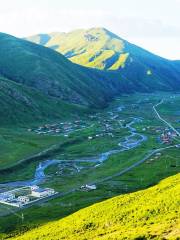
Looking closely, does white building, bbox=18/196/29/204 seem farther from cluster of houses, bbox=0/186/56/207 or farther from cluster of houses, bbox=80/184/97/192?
cluster of houses, bbox=80/184/97/192

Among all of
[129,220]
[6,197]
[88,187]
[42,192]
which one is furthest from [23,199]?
[129,220]

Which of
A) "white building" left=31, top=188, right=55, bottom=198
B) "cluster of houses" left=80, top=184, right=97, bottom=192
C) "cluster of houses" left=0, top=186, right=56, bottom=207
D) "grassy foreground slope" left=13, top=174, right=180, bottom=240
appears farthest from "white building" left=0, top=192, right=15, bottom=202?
"grassy foreground slope" left=13, top=174, right=180, bottom=240

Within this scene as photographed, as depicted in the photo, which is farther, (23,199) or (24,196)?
(24,196)

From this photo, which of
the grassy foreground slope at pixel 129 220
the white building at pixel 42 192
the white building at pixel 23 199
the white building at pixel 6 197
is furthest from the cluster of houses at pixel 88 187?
the grassy foreground slope at pixel 129 220

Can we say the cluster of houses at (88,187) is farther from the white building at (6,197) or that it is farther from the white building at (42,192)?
the white building at (6,197)

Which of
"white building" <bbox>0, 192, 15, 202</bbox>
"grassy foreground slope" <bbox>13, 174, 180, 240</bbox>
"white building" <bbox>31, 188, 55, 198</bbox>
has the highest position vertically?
"grassy foreground slope" <bbox>13, 174, 180, 240</bbox>

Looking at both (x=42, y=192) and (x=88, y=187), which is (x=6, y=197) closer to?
(x=42, y=192)
